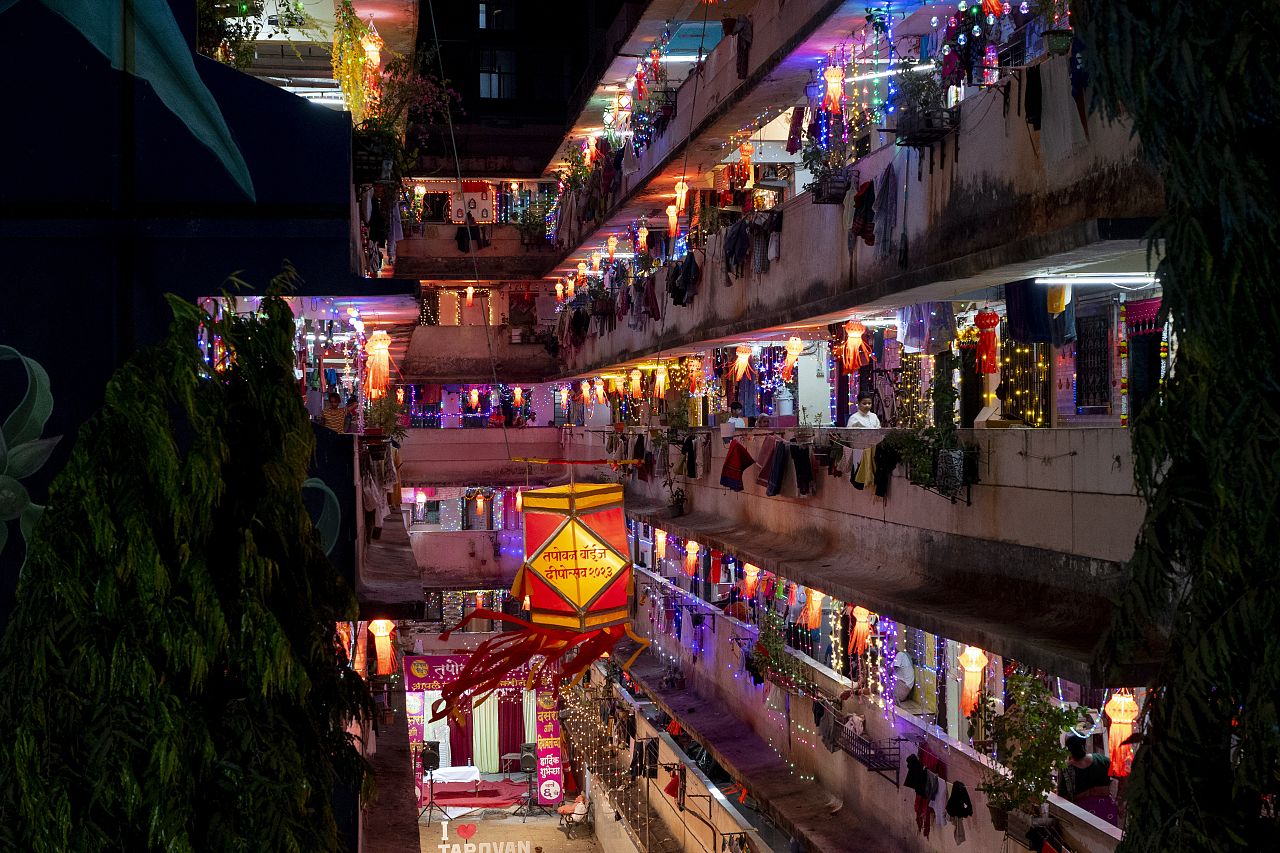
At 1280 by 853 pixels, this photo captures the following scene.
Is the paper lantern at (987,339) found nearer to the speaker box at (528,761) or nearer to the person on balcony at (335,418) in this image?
the person on balcony at (335,418)

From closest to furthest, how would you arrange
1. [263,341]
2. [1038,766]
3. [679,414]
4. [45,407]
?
[263,341] → [45,407] → [1038,766] → [679,414]

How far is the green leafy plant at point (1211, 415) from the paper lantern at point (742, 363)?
14.3 metres

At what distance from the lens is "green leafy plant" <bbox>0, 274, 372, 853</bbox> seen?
4742 mm

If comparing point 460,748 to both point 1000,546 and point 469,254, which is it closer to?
point 469,254

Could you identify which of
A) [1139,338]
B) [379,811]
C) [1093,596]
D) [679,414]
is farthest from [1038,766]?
[679,414]

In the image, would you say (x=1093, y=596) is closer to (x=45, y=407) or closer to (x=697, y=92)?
(x=45, y=407)

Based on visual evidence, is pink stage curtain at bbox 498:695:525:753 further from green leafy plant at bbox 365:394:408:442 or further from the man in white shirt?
the man in white shirt

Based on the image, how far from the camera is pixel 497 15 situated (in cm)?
3769

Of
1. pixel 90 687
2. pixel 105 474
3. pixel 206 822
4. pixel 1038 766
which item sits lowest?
pixel 1038 766

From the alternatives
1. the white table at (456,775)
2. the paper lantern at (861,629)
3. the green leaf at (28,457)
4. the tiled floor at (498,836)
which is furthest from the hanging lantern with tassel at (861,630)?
the white table at (456,775)

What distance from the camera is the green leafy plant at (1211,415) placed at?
360 cm

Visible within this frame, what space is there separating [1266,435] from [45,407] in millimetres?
6189

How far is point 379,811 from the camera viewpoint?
11.0 meters

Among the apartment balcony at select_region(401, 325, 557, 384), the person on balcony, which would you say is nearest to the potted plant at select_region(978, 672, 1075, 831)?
the person on balcony
